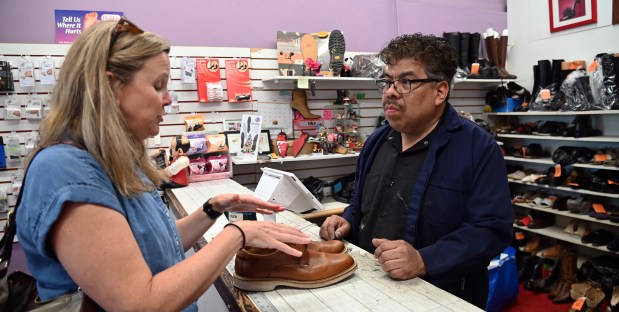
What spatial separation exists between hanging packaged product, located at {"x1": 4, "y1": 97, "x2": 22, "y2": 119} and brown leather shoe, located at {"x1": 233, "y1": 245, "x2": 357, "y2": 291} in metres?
2.93

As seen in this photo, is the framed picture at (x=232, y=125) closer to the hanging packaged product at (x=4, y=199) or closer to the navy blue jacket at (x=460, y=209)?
the hanging packaged product at (x=4, y=199)

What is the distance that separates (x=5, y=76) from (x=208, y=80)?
1.57m

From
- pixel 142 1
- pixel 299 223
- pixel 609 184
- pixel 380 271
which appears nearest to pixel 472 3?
pixel 609 184

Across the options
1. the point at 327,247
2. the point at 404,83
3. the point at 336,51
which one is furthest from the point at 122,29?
the point at 336,51

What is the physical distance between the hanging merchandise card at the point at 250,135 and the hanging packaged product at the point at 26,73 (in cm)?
176

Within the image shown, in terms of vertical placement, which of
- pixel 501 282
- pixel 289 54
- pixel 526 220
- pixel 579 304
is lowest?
pixel 579 304

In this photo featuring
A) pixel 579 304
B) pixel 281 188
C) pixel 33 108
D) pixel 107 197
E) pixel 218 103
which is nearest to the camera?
pixel 107 197

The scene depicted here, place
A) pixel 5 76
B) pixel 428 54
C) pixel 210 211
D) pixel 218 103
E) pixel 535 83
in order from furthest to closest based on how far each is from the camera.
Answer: pixel 535 83
pixel 218 103
pixel 5 76
pixel 428 54
pixel 210 211

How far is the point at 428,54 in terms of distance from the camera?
181cm

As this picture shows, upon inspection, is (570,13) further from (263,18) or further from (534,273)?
(263,18)

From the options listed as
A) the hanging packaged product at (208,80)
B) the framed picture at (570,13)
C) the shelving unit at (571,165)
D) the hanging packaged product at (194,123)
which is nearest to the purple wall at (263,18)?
the hanging packaged product at (208,80)

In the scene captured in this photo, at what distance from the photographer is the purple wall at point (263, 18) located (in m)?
3.37

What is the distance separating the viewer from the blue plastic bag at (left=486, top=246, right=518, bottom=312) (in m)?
3.43

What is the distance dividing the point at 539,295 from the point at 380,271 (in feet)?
10.8
